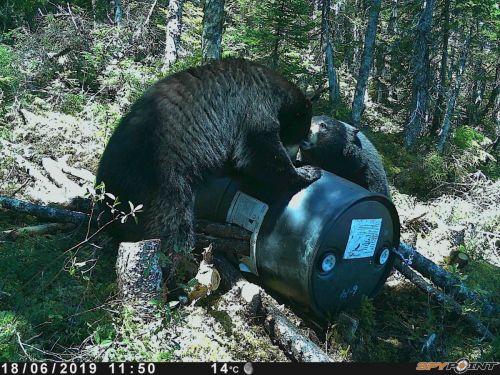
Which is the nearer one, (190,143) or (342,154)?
(190,143)

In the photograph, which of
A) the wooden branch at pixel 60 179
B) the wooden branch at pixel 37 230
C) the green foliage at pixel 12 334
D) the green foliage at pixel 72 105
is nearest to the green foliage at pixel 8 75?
the green foliage at pixel 72 105

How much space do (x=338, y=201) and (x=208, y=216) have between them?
→ 4.74 feet

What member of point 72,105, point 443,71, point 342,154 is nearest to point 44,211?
point 342,154

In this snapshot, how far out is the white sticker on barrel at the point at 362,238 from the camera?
4.50 m

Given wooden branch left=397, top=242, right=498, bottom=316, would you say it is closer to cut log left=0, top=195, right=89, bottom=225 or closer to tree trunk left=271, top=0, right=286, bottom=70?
cut log left=0, top=195, right=89, bottom=225

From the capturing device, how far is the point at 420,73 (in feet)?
48.3

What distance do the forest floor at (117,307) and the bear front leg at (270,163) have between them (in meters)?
1.23

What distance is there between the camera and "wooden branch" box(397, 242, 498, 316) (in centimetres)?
501

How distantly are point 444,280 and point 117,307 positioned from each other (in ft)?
11.9

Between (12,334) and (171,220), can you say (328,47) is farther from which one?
(12,334)

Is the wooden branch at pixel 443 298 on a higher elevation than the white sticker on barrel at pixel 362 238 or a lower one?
lower

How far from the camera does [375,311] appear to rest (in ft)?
17.2

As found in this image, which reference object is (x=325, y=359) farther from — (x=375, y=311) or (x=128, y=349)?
(x=375, y=311)

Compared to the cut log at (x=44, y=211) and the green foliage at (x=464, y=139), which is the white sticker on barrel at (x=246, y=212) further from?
the green foliage at (x=464, y=139)
